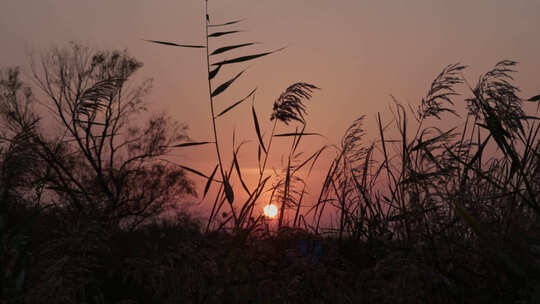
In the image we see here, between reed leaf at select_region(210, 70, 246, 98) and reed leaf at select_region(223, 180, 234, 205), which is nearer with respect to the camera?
reed leaf at select_region(223, 180, 234, 205)

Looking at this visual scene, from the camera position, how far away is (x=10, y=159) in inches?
104

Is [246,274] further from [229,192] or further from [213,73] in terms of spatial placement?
[213,73]

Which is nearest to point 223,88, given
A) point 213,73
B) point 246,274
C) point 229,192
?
point 213,73

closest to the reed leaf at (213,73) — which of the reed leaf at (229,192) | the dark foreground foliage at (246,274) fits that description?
the reed leaf at (229,192)

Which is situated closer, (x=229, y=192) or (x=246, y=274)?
(x=246, y=274)

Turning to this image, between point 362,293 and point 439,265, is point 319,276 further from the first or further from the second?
point 439,265

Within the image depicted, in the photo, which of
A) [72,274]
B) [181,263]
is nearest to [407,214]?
[181,263]

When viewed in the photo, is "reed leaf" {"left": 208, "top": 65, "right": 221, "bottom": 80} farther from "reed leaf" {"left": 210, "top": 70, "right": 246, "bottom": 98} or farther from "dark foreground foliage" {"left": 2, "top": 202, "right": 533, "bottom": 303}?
"dark foreground foliage" {"left": 2, "top": 202, "right": 533, "bottom": 303}

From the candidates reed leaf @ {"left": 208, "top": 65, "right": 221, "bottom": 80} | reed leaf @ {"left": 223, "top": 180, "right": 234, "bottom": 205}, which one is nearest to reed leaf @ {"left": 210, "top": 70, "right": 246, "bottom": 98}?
reed leaf @ {"left": 208, "top": 65, "right": 221, "bottom": 80}

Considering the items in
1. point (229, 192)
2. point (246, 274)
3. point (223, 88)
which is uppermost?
point (223, 88)

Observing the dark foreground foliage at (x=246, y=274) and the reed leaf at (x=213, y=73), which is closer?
the dark foreground foliage at (x=246, y=274)

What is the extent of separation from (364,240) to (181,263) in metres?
1.39

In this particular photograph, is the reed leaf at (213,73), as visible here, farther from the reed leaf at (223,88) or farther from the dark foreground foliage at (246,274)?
the dark foreground foliage at (246,274)

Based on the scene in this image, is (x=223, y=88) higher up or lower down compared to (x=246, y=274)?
higher up
